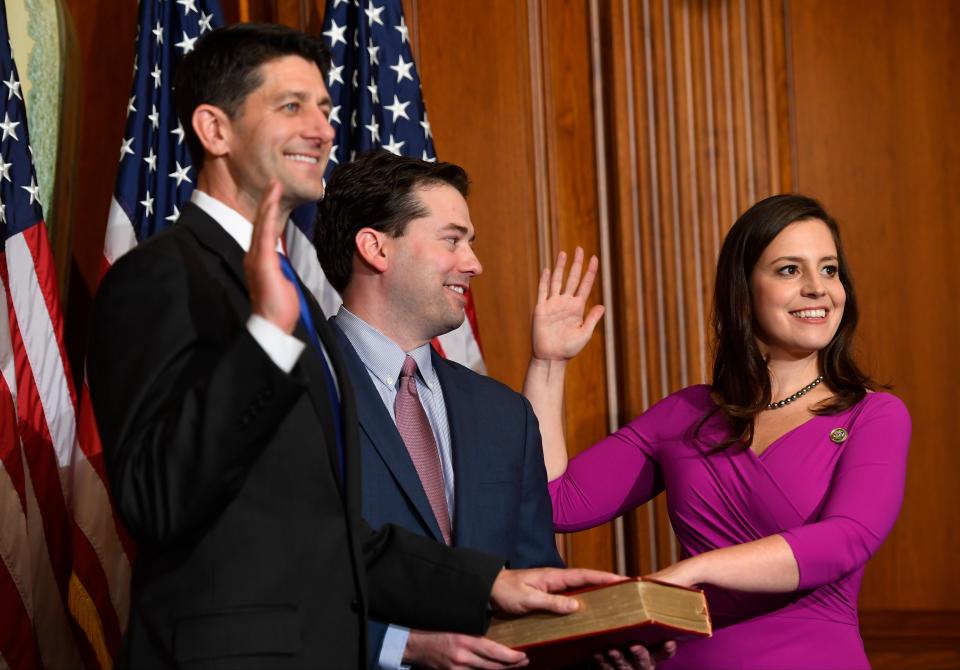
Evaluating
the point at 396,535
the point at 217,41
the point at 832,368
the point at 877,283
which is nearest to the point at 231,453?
the point at 396,535

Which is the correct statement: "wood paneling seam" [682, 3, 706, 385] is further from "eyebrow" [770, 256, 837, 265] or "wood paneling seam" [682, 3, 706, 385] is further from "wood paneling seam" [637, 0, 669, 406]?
"eyebrow" [770, 256, 837, 265]

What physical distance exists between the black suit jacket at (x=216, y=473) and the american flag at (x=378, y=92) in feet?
6.60

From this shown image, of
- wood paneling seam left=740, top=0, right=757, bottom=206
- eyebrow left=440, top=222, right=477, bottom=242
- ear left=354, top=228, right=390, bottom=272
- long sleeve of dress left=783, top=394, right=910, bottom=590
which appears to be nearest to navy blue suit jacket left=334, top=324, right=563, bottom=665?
ear left=354, top=228, right=390, bottom=272

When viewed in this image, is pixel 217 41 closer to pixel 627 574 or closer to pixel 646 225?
pixel 646 225

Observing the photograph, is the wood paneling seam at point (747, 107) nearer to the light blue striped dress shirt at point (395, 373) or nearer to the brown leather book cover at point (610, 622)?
the light blue striped dress shirt at point (395, 373)

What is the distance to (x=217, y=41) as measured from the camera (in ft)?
5.74

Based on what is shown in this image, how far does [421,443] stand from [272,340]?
0.97m

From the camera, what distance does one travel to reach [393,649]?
206 centimetres

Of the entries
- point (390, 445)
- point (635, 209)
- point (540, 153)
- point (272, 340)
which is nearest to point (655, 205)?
point (635, 209)

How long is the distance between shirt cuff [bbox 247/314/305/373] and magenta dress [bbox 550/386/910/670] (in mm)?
1386

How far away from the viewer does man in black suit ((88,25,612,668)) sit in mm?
1386

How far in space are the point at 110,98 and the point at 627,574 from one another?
A: 243 centimetres

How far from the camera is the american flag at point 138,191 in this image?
3.20 meters

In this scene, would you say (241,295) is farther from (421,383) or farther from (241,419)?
(421,383)
